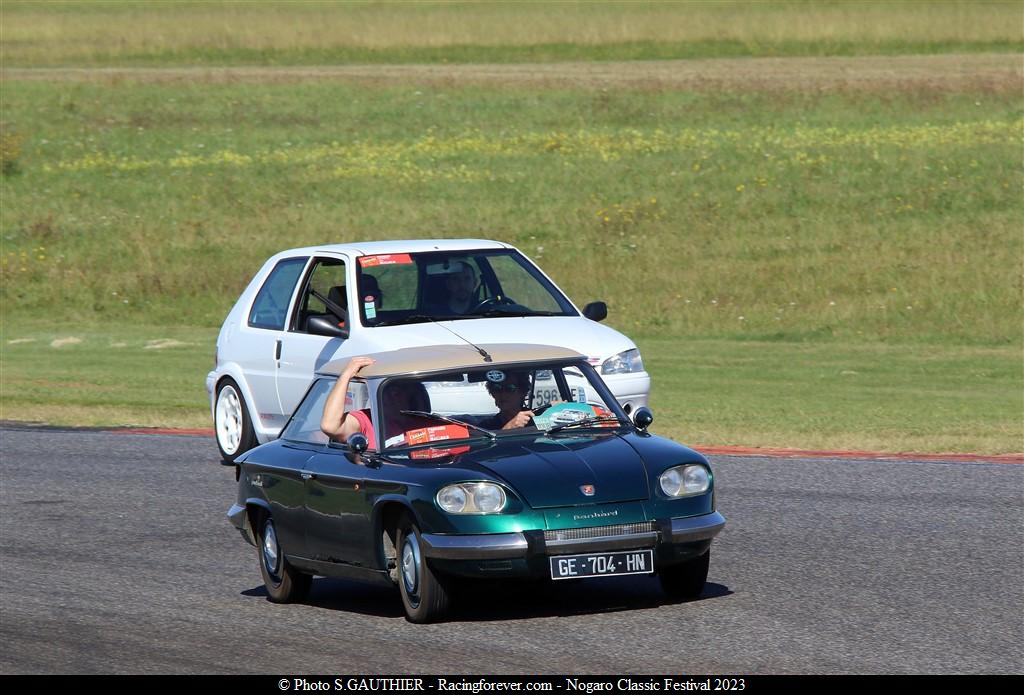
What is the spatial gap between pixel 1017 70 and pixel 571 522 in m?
41.8

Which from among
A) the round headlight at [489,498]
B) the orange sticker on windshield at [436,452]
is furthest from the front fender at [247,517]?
the round headlight at [489,498]

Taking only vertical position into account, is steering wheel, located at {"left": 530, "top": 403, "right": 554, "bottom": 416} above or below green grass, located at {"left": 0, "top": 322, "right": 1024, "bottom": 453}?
above

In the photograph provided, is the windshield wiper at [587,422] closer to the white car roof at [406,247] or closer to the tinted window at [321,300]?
the tinted window at [321,300]

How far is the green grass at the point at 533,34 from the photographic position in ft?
184

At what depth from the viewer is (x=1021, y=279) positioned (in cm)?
3005

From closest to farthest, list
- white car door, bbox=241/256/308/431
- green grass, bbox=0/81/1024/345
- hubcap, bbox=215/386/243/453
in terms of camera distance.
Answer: white car door, bbox=241/256/308/431 → hubcap, bbox=215/386/243/453 → green grass, bbox=0/81/1024/345

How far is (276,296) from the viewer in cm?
1527

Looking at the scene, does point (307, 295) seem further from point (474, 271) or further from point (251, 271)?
point (251, 271)

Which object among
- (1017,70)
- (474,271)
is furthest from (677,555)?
(1017,70)

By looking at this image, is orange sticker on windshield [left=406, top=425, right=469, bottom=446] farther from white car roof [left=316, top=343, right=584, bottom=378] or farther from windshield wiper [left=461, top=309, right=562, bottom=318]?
windshield wiper [left=461, top=309, right=562, bottom=318]

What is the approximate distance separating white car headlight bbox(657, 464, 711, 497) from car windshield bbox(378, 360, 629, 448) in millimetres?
681

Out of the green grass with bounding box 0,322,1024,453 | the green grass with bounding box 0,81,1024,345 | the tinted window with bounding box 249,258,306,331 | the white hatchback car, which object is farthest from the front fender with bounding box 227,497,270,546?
the green grass with bounding box 0,81,1024,345

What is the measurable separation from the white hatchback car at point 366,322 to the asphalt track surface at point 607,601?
1.26 meters

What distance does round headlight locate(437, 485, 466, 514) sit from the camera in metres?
8.61
